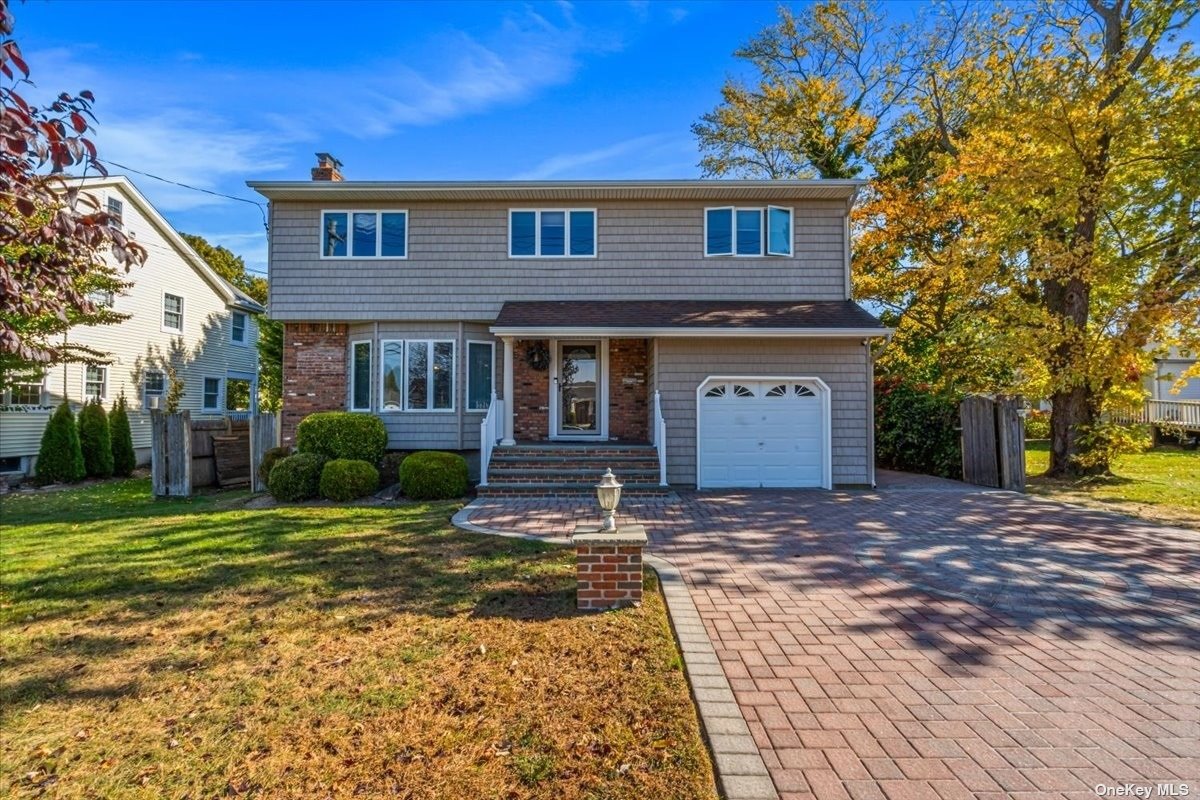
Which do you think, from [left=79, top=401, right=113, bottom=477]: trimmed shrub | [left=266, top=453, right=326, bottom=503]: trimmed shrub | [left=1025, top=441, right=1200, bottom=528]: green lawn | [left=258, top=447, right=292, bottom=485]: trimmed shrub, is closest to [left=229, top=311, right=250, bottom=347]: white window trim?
[left=79, top=401, right=113, bottom=477]: trimmed shrub

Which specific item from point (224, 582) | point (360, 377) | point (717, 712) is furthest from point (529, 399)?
point (717, 712)

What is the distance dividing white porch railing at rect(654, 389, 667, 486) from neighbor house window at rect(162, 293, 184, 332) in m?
18.5

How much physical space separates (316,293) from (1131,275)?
58.2 feet

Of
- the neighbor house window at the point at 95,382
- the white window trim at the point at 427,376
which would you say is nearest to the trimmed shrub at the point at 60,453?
the neighbor house window at the point at 95,382

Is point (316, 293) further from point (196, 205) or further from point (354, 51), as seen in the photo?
point (196, 205)

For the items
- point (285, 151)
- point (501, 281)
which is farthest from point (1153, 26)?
point (285, 151)

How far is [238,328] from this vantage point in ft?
78.6

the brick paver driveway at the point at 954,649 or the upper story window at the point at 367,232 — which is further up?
the upper story window at the point at 367,232

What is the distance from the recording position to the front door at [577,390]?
41.0 ft

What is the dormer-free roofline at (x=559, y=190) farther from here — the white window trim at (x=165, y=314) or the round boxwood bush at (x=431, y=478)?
the white window trim at (x=165, y=314)

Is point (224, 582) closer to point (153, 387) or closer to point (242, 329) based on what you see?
point (153, 387)

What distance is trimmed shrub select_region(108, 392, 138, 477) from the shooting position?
630 inches

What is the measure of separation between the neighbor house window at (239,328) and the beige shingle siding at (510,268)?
1380 centimetres

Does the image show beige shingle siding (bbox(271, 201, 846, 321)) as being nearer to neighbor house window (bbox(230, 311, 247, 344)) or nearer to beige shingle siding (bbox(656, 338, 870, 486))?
beige shingle siding (bbox(656, 338, 870, 486))
